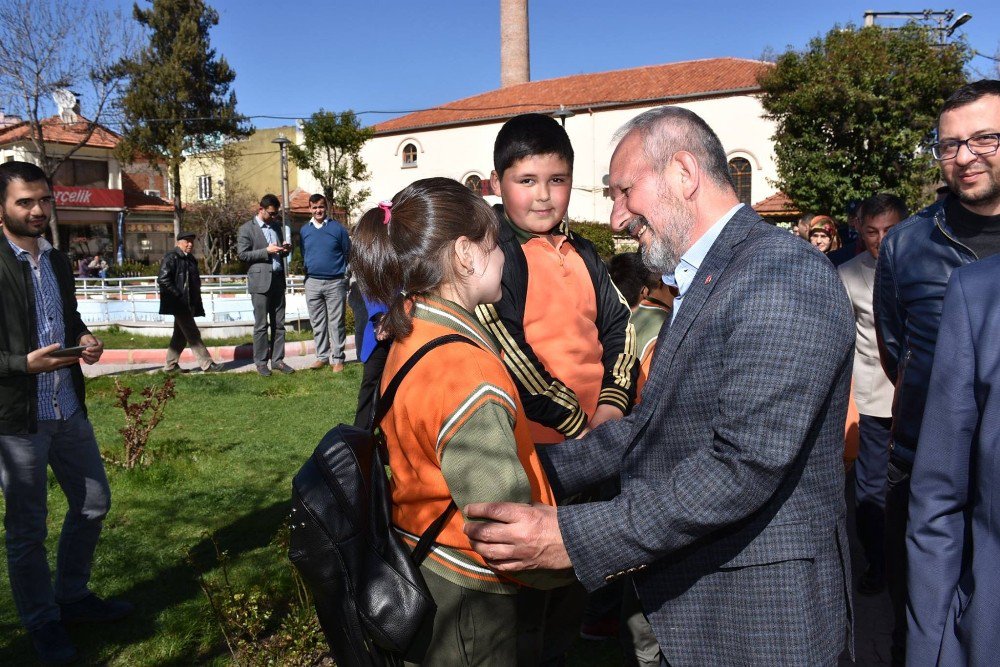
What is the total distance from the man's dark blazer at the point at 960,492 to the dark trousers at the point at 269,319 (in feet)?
30.7

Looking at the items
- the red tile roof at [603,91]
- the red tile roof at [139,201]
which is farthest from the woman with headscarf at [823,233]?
the red tile roof at [139,201]

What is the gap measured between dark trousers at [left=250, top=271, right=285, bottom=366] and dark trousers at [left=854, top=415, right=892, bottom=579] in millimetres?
7737

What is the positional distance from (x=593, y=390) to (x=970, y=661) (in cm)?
159

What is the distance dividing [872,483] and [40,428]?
183 inches

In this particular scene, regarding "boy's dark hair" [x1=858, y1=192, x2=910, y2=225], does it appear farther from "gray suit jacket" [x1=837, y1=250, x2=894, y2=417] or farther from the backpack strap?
the backpack strap

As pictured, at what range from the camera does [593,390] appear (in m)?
2.97

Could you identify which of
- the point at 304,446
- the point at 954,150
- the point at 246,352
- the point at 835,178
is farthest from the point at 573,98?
the point at 954,150

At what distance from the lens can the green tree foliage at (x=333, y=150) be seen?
3475 cm

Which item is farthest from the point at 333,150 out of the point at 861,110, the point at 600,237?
the point at 861,110

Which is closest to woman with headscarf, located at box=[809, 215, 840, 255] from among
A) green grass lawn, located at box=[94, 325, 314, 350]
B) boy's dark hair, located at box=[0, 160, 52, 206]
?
boy's dark hair, located at box=[0, 160, 52, 206]

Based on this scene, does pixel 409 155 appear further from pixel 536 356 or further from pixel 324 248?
pixel 536 356

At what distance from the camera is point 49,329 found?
3754 millimetres

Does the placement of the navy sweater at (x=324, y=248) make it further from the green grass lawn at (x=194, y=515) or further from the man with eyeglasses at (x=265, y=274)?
the green grass lawn at (x=194, y=515)

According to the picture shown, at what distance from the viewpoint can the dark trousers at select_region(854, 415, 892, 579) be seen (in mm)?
4543
